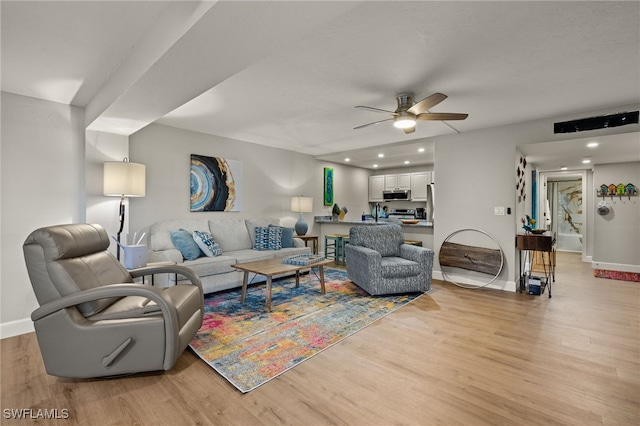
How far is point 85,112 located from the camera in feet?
11.0

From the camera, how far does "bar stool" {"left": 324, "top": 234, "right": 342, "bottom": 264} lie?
6.16m

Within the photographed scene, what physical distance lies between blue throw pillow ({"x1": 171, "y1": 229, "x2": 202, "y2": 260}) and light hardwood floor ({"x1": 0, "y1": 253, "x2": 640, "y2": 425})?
1569 mm

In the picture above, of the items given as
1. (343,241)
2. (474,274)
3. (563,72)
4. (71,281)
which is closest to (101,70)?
(71,281)

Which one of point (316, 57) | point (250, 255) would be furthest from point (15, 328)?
point (316, 57)

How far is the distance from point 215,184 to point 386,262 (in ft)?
9.85

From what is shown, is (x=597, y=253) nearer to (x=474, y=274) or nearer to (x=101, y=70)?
(x=474, y=274)

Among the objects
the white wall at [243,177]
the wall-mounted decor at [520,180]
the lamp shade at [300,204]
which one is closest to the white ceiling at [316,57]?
the white wall at [243,177]

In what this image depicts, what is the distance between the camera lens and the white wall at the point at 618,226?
5477 millimetres

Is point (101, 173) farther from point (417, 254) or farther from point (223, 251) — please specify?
point (417, 254)

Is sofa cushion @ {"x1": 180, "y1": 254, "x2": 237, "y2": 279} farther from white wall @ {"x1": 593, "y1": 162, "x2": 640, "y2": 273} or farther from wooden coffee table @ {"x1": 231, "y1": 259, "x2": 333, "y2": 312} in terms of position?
white wall @ {"x1": 593, "y1": 162, "x2": 640, "y2": 273}

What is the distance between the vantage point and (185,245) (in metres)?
3.89

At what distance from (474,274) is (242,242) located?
364 cm

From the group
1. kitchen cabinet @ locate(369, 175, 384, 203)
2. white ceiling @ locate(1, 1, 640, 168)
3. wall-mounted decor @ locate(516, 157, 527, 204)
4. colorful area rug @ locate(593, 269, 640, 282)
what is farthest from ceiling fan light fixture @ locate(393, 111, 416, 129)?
kitchen cabinet @ locate(369, 175, 384, 203)

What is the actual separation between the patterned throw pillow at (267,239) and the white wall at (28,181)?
230cm
